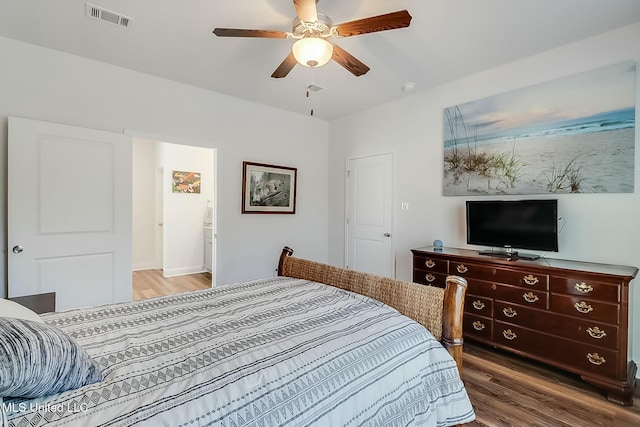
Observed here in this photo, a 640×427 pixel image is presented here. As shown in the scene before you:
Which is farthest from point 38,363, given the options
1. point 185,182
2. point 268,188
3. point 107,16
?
point 185,182

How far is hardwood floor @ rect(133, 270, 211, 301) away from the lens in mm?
4613

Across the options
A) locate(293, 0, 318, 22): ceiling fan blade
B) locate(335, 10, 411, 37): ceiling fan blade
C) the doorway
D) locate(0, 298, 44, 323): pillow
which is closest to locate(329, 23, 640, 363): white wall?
locate(335, 10, 411, 37): ceiling fan blade

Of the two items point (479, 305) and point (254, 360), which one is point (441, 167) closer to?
point (479, 305)

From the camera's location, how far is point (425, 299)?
5.48ft

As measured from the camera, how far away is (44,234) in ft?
8.90

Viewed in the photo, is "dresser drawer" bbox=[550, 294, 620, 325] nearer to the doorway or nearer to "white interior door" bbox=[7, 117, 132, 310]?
"white interior door" bbox=[7, 117, 132, 310]

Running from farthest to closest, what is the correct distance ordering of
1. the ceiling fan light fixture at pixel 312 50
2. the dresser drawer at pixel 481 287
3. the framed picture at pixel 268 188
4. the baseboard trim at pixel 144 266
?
Answer: 1. the baseboard trim at pixel 144 266
2. the framed picture at pixel 268 188
3. the dresser drawer at pixel 481 287
4. the ceiling fan light fixture at pixel 312 50

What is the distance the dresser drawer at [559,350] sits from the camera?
2.16 meters

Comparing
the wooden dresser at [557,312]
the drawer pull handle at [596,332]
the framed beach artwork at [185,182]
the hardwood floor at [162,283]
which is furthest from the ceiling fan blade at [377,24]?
the framed beach artwork at [185,182]

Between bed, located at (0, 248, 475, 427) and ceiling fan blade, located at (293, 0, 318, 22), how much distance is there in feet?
5.38

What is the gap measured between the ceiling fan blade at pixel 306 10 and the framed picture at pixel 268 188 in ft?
8.10

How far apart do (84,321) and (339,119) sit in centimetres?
420

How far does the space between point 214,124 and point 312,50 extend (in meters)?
2.24

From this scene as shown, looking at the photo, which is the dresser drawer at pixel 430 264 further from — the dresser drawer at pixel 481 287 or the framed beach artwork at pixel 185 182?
the framed beach artwork at pixel 185 182
